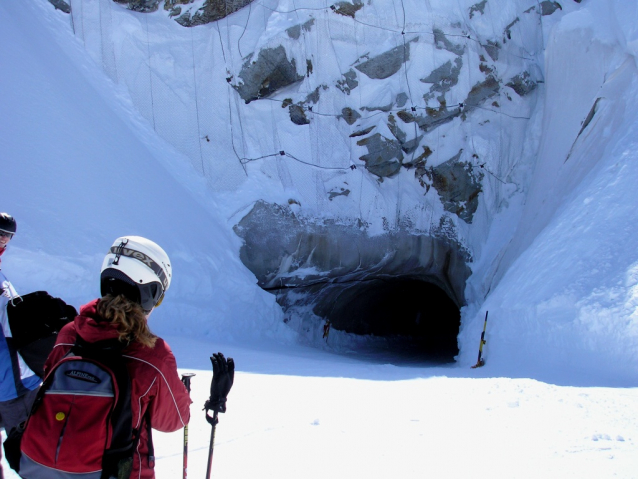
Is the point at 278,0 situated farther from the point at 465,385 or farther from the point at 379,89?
the point at 465,385

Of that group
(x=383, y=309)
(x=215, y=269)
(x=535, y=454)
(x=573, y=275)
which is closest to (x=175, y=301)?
(x=215, y=269)

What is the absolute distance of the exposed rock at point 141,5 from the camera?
1119cm

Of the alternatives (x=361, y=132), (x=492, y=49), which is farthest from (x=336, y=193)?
(x=492, y=49)

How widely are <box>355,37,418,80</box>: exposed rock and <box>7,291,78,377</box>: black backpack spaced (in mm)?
10415

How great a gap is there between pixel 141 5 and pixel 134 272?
11.2 metres

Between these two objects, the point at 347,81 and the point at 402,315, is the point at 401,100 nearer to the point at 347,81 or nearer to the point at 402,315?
the point at 347,81

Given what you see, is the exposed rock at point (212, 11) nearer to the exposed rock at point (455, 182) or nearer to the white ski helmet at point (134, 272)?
the exposed rock at point (455, 182)

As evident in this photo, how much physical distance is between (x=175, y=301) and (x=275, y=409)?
4817 millimetres

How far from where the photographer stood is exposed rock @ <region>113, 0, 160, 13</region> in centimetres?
1119

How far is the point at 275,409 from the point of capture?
3.99 meters

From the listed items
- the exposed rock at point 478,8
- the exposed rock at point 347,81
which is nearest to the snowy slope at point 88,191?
the exposed rock at point 347,81

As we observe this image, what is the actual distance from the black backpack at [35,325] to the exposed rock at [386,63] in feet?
34.2

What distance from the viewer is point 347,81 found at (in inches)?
458

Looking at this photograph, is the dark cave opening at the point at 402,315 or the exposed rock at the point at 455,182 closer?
the exposed rock at the point at 455,182
